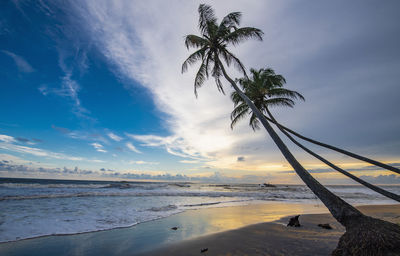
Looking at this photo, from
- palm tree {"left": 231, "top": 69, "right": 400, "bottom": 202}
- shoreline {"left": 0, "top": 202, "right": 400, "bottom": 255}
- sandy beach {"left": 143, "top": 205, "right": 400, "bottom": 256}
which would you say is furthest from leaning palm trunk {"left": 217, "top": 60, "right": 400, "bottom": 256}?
palm tree {"left": 231, "top": 69, "right": 400, "bottom": 202}

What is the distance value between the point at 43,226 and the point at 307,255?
9801mm

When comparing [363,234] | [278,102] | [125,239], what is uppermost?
[278,102]

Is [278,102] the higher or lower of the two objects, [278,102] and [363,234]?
the higher

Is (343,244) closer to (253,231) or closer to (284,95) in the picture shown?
(253,231)

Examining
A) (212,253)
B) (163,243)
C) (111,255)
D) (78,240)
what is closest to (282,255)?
(212,253)

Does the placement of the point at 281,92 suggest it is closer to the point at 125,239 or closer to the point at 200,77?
the point at 200,77

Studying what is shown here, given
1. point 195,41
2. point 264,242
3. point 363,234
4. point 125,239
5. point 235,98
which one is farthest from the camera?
point 235,98

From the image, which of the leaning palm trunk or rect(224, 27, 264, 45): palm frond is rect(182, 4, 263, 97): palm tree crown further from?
the leaning palm trunk

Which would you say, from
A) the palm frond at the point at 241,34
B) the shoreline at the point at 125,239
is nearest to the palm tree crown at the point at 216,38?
the palm frond at the point at 241,34

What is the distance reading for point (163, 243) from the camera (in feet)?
19.6

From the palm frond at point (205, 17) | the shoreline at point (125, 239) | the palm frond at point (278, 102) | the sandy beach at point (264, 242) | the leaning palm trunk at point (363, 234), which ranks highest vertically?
the palm frond at point (205, 17)

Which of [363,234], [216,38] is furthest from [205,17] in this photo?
[363,234]

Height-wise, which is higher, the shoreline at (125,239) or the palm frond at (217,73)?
the palm frond at (217,73)

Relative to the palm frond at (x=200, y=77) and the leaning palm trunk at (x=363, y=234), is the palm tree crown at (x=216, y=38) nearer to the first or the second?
the palm frond at (x=200, y=77)
